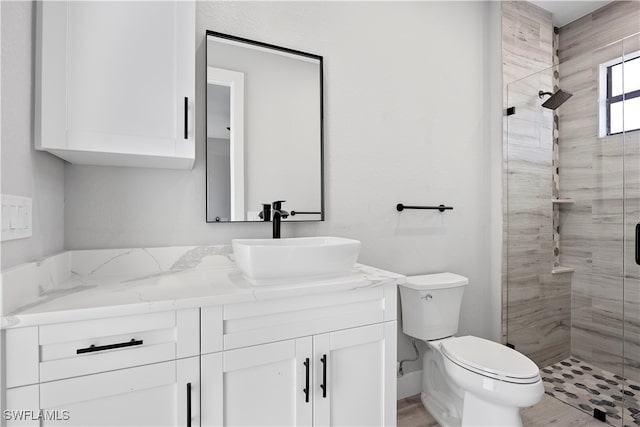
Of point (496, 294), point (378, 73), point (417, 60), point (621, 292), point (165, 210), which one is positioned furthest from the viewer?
point (496, 294)

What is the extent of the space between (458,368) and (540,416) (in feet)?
2.64

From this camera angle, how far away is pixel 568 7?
256cm

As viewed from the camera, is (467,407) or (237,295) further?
(467,407)

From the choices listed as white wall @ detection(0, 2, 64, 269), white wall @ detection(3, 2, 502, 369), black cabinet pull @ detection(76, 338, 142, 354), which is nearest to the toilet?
white wall @ detection(3, 2, 502, 369)

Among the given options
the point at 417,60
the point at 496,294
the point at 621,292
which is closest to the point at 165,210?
the point at 417,60

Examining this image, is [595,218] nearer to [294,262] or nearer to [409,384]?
[409,384]

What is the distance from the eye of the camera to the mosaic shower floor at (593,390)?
1.77 metres

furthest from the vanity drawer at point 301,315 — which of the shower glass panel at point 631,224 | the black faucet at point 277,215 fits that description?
the shower glass panel at point 631,224

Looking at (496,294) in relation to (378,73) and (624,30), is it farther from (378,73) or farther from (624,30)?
(624,30)

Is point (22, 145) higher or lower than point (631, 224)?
higher

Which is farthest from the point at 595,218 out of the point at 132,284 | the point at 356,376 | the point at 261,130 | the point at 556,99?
the point at 132,284

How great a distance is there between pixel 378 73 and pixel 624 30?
197 cm

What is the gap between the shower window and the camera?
68.5 inches

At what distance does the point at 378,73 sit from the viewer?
6.66 feet
